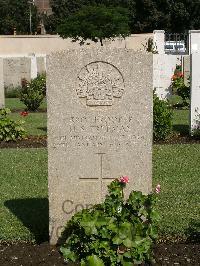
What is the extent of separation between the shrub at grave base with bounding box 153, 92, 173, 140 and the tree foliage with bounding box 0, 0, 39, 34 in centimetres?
4666

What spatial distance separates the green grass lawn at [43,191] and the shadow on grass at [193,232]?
2 centimetres

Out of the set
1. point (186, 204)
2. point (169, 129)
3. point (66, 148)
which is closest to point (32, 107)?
point (169, 129)

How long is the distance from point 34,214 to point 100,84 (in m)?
1.77

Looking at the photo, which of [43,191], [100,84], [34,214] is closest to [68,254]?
[100,84]

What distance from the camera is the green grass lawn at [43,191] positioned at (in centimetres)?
610

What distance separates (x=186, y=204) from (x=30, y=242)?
177cm

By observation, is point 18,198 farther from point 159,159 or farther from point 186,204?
point 159,159

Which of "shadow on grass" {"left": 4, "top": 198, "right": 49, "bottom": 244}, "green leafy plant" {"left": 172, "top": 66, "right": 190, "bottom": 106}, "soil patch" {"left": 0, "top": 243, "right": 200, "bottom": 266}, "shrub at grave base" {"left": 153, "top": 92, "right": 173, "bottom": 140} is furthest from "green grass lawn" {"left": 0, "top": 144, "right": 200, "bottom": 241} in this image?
"green leafy plant" {"left": 172, "top": 66, "right": 190, "bottom": 106}

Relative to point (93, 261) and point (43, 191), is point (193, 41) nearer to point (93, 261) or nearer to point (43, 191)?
point (43, 191)

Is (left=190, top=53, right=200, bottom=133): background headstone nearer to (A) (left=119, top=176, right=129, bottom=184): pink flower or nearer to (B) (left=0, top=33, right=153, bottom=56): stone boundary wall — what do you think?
(A) (left=119, top=176, right=129, bottom=184): pink flower

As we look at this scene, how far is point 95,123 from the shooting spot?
5.40m

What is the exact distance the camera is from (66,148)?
5.44 meters

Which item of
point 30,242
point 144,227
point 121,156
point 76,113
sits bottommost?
point 30,242

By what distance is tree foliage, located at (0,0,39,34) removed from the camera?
57.1 metres
